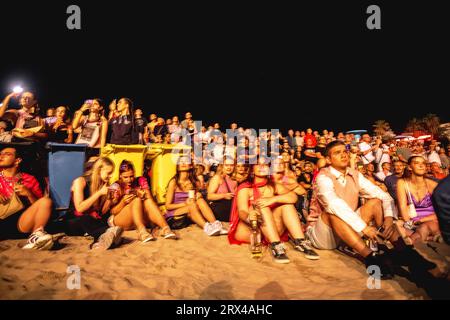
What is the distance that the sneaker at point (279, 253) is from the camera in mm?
2987

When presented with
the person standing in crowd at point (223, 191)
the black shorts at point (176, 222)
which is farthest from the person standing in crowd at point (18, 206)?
the person standing in crowd at point (223, 191)

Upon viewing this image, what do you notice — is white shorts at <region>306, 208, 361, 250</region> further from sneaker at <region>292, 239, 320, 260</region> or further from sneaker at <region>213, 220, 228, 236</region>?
sneaker at <region>213, 220, 228, 236</region>

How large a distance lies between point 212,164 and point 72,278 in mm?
5937

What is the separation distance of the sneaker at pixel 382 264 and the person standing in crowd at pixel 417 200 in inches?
65.1

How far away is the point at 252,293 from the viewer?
2.38m

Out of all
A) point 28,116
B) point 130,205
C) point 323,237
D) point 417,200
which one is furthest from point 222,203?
point 28,116

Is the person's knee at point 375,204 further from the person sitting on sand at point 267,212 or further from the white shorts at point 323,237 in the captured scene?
the person sitting on sand at point 267,212

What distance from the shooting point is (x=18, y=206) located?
11.1 ft

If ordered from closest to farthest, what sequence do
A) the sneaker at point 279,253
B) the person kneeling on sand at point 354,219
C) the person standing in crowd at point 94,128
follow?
the person kneeling on sand at point 354,219 → the sneaker at point 279,253 → the person standing in crowd at point 94,128

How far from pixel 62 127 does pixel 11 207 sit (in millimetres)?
2323

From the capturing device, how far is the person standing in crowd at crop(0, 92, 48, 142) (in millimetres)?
4326

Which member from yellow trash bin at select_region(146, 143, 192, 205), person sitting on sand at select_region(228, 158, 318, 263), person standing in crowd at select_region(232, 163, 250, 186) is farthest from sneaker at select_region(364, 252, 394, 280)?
yellow trash bin at select_region(146, 143, 192, 205)

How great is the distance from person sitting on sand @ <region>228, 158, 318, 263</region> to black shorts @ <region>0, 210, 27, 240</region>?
3003 millimetres
